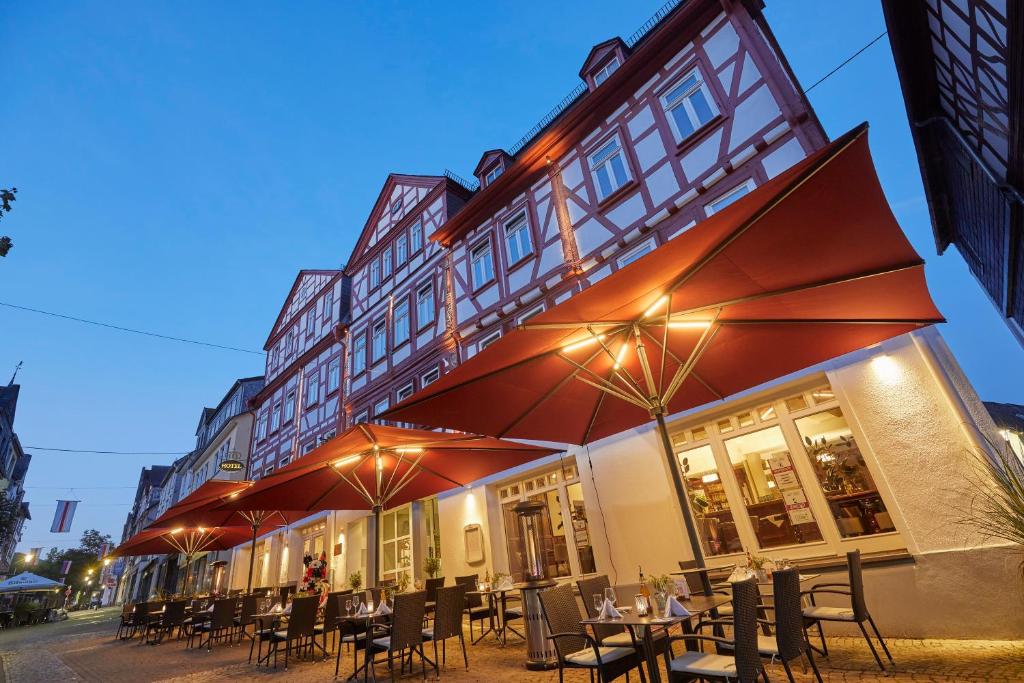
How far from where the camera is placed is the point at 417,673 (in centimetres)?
581

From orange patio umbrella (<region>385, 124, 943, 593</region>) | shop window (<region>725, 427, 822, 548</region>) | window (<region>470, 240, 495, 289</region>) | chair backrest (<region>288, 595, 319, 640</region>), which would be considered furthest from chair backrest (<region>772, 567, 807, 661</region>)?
window (<region>470, 240, 495, 289</region>)

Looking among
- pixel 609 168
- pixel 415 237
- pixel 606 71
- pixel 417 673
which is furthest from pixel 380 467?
pixel 415 237

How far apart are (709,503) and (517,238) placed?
7339 millimetres

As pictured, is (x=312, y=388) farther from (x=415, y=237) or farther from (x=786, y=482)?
(x=786, y=482)

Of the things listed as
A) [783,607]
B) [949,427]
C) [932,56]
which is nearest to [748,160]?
[932,56]

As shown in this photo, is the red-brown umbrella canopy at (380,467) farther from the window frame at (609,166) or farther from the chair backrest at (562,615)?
the window frame at (609,166)

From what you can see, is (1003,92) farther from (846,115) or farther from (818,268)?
(846,115)

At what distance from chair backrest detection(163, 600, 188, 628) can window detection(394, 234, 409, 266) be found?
1111 centimetres

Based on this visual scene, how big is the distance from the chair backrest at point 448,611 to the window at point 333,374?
12.6 meters

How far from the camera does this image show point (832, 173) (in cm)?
270

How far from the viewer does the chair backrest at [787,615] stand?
10.1 feet

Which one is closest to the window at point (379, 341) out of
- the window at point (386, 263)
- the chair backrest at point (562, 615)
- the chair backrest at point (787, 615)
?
the window at point (386, 263)

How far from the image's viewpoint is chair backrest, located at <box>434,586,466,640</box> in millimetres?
5780

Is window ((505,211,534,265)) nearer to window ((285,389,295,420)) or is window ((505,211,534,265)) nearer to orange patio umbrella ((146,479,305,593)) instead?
orange patio umbrella ((146,479,305,593))
